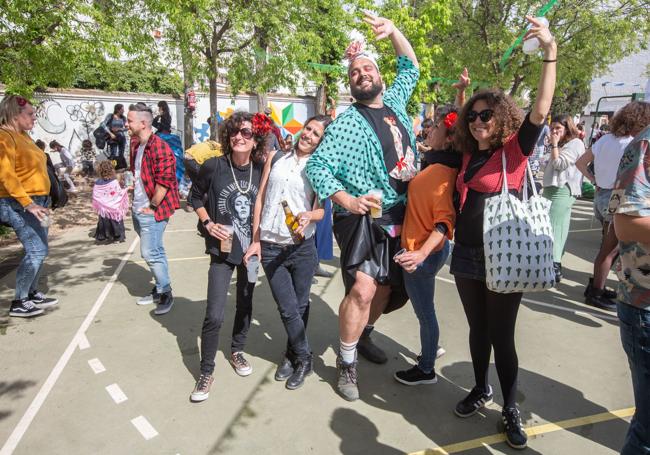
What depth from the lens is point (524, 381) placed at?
313 cm

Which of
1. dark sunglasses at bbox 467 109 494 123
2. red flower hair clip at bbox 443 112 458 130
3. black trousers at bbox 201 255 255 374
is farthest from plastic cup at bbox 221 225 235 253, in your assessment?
dark sunglasses at bbox 467 109 494 123

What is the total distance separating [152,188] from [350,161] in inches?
93.0

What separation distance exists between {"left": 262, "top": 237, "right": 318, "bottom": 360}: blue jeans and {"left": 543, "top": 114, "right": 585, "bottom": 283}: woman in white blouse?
3.12 meters

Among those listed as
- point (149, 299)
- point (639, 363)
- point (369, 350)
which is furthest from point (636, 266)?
point (149, 299)

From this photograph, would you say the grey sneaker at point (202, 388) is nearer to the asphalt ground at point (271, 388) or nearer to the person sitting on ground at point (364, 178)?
the asphalt ground at point (271, 388)

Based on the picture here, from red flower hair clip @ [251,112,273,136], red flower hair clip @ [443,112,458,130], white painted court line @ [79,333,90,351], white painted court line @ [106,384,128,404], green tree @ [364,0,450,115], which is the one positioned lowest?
white painted court line @ [79,333,90,351]

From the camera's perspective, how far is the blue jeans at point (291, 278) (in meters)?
2.98

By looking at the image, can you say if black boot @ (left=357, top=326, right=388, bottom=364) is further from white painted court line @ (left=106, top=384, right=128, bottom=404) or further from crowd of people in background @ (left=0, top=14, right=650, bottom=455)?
white painted court line @ (left=106, top=384, right=128, bottom=404)

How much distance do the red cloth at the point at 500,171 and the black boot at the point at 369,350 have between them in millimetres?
1643

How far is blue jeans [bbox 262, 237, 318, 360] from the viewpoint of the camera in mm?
2977

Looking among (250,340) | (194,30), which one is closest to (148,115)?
(250,340)

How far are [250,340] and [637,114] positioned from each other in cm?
405

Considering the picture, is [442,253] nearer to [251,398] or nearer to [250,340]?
[251,398]

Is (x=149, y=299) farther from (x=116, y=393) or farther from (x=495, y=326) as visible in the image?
(x=495, y=326)
